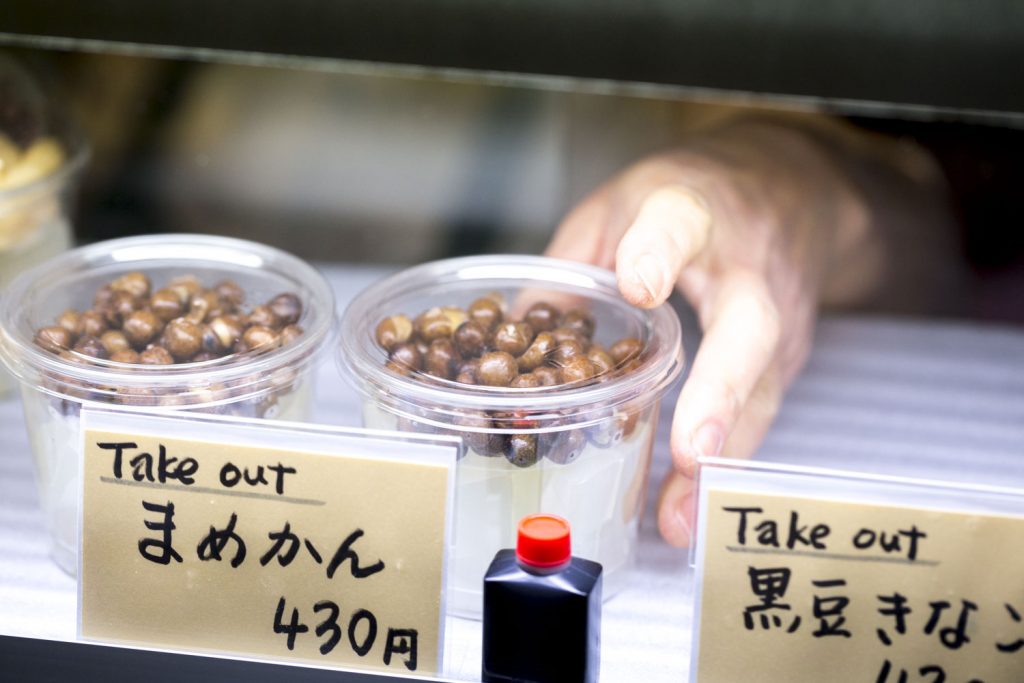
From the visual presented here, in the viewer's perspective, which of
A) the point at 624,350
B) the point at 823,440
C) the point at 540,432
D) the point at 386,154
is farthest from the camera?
the point at 386,154

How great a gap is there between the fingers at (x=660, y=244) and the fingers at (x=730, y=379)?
2.5 inches

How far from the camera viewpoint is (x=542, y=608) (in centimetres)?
63

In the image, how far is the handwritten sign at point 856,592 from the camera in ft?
2.09

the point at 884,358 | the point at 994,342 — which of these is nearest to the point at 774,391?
the point at 884,358

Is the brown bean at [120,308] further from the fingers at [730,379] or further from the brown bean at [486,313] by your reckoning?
the fingers at [730,379]

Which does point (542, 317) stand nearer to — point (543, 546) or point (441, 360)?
point (441, 360)

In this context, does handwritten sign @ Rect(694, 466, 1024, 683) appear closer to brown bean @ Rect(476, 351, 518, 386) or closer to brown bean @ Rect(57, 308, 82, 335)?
brown bean @ Rect(476, 351, 518, 386)

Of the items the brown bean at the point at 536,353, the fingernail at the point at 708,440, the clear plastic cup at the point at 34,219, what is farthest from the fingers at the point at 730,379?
the clear plastic cup at the point at 34,219

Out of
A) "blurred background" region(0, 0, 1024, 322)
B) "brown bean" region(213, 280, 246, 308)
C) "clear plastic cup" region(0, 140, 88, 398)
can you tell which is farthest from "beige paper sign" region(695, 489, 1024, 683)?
"blurred background" region(0, 0, 1024, 322)

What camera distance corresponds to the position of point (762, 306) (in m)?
0.95

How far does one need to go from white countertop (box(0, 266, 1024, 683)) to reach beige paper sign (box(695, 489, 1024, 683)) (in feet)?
0.38

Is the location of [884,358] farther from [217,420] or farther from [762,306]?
[217,420]

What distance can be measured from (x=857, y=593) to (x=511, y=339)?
12.5 inches

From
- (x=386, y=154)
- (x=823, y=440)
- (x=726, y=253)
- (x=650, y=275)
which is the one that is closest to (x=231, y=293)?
(x=650, y=275)
